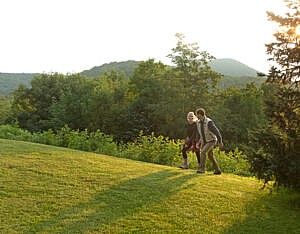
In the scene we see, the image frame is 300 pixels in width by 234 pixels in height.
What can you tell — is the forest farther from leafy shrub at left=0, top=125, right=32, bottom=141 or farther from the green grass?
the green grass

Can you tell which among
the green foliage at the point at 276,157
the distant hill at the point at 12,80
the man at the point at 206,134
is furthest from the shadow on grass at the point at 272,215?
the distant hill at the point at 12,80

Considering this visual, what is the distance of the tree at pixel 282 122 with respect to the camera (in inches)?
257

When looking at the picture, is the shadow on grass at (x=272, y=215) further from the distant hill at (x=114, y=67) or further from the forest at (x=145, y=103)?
the distant hill at (x=114, y=67)

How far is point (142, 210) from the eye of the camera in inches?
239

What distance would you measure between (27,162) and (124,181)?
9.38 feet

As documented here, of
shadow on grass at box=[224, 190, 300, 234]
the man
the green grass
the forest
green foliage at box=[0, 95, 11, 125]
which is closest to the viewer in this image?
the green grass

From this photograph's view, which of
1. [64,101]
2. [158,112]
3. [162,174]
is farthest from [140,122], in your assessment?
[162,174]

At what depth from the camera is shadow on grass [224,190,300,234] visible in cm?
584

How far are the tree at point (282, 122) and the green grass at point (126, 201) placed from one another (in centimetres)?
89

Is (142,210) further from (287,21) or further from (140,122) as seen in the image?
(140,122)

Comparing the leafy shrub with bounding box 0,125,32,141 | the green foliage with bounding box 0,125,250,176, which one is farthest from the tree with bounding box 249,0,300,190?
the leafy shrub with bounding box 0,125,32,141

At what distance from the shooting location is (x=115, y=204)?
20.6ft

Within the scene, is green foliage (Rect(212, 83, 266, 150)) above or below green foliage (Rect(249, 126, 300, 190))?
above

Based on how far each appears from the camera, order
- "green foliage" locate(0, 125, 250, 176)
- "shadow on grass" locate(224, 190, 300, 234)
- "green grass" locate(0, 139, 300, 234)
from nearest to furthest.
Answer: "green grass" locate(0, 139, 300, 234) → "shadow on grass" locate(224, 190, 300, 234) → "green foliage" locate(0, 125, 250, 176)
